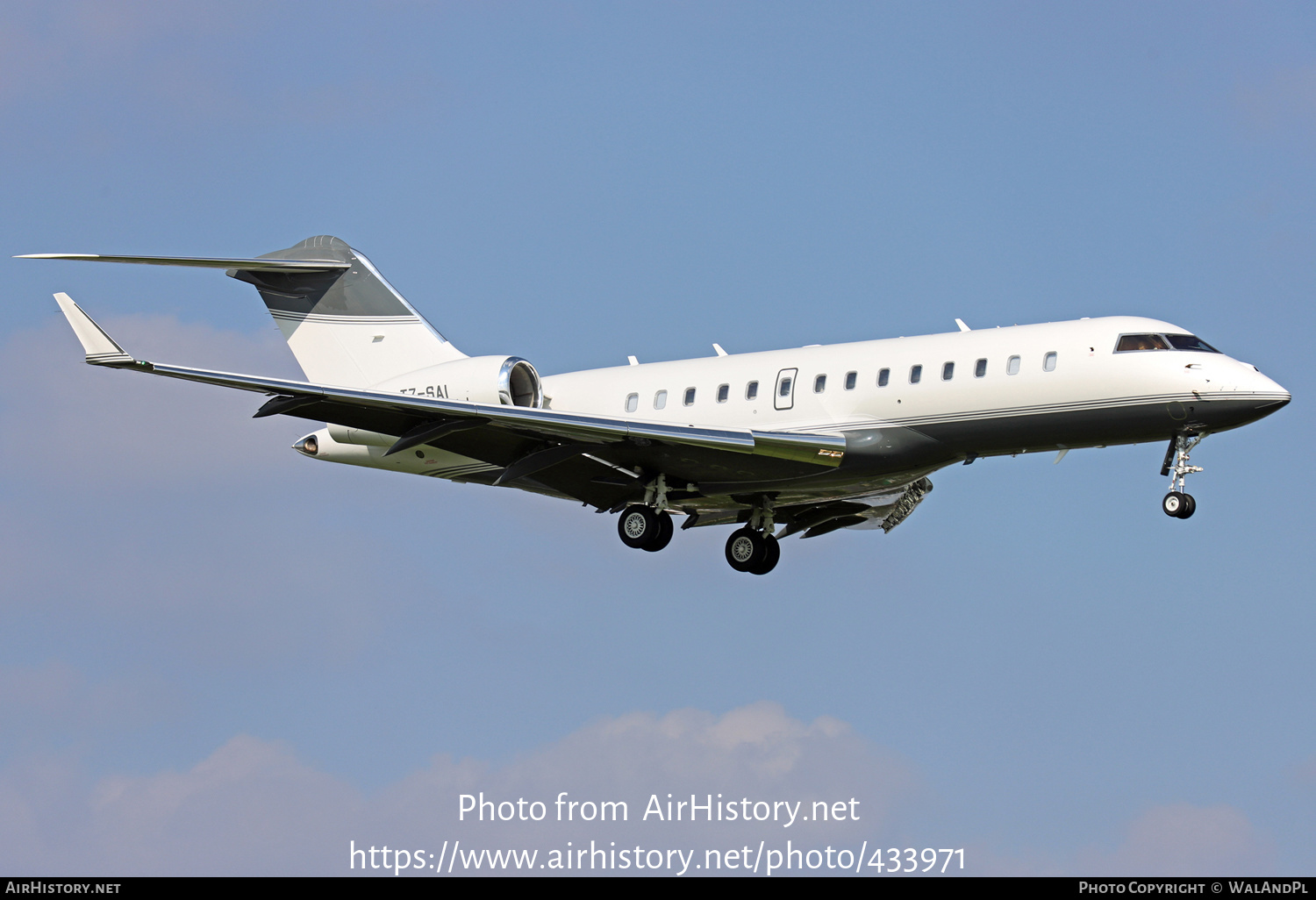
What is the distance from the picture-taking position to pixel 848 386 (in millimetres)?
22328

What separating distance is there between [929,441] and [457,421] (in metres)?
6.65

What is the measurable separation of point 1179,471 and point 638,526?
773 cm

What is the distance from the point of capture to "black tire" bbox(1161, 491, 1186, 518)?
2064 cm

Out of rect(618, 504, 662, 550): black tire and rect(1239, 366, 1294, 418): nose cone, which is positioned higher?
rect(1239, 366, 1294, 418): nose cone

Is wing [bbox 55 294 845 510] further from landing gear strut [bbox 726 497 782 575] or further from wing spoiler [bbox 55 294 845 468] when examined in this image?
landing gear strut [bbox 726 497 782 575]

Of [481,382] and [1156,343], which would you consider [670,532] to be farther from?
[1156,343]

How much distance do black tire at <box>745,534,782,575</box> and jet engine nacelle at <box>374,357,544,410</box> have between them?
14.0 ft

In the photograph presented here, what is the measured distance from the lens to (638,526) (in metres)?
23.7

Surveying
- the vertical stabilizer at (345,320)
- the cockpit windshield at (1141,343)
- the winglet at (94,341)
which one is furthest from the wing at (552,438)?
Answer: the cockpit windshield at (1141,343)

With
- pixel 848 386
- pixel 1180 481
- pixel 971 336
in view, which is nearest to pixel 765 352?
pixel 848 386

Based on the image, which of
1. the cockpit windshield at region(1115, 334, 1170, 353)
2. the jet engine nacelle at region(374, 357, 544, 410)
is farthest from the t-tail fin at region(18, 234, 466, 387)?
the cockpit windshield at region(1115, 334, 1170, 353)

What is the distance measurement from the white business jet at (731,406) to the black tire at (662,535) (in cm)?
2

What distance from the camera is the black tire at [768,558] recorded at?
25484 millimetres

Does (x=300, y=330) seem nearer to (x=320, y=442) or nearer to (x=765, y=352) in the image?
(x=320, y=442)
